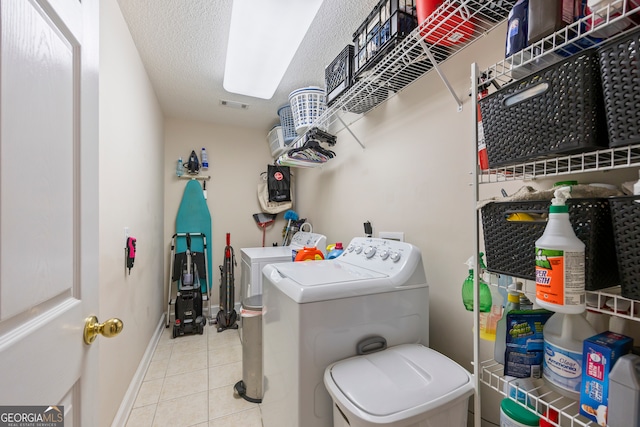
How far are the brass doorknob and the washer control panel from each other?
1.10 m

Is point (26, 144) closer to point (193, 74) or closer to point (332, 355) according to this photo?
point (332, 355)

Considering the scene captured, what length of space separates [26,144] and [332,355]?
113 cm

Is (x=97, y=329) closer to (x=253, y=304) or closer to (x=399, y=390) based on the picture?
(x=399, y=390)

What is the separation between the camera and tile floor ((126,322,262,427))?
5.70 ft

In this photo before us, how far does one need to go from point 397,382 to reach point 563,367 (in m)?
0.49

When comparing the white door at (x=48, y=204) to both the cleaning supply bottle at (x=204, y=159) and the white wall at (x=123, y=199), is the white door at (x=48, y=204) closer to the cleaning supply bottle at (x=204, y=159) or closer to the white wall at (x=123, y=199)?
the white wall at (x=123, y=199)

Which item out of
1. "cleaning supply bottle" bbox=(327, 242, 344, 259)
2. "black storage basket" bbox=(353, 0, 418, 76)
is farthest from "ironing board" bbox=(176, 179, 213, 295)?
"black storage basket" bbox=(353, 0, 418, 76)

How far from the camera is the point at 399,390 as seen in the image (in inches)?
36.2

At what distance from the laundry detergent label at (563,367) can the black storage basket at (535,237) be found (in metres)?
0.19

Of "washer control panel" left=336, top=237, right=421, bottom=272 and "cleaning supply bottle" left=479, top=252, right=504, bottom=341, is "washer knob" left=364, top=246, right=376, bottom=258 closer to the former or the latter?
"washer control panel" left=336, top=237, right=421, bottom=272

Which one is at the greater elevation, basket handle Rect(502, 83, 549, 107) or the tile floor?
basket handle Rect(502, 83, 549, 107)

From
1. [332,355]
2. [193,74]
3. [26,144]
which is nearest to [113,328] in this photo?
[26,144]

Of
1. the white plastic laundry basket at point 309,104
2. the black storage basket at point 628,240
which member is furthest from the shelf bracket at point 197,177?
the black storage basket at point 628,240

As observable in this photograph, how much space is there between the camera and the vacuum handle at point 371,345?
117 cm
